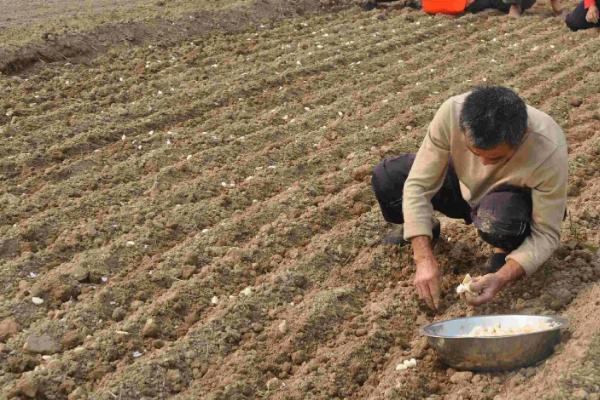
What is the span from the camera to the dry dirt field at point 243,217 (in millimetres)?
3291

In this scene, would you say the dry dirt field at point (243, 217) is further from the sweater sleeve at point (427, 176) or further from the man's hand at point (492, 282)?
the sweater sleeve at point (427, 176)

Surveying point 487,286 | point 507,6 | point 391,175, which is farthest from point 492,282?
point 507,6

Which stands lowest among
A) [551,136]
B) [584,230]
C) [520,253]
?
[584,230]

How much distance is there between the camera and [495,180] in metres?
3.46

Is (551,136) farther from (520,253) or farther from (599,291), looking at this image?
(599,291)

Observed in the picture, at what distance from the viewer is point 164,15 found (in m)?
8.09

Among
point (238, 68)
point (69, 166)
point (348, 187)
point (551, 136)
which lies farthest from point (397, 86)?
point (551, 136)

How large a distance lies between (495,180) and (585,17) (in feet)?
16.3

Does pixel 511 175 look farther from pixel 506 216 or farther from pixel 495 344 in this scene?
pixel 495 344

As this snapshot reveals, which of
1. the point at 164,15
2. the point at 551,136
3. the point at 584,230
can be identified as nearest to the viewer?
the point at 551,136

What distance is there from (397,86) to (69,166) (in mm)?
2510

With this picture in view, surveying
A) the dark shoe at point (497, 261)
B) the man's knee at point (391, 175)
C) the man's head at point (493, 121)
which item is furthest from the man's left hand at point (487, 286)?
the man's knee at point (391, 175)

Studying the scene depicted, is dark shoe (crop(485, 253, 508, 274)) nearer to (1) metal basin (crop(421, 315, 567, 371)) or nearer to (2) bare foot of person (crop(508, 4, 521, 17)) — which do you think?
(1) metal basin (crop(421, 315, 567, 371))

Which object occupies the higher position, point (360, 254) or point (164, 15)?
point (164, 15)
